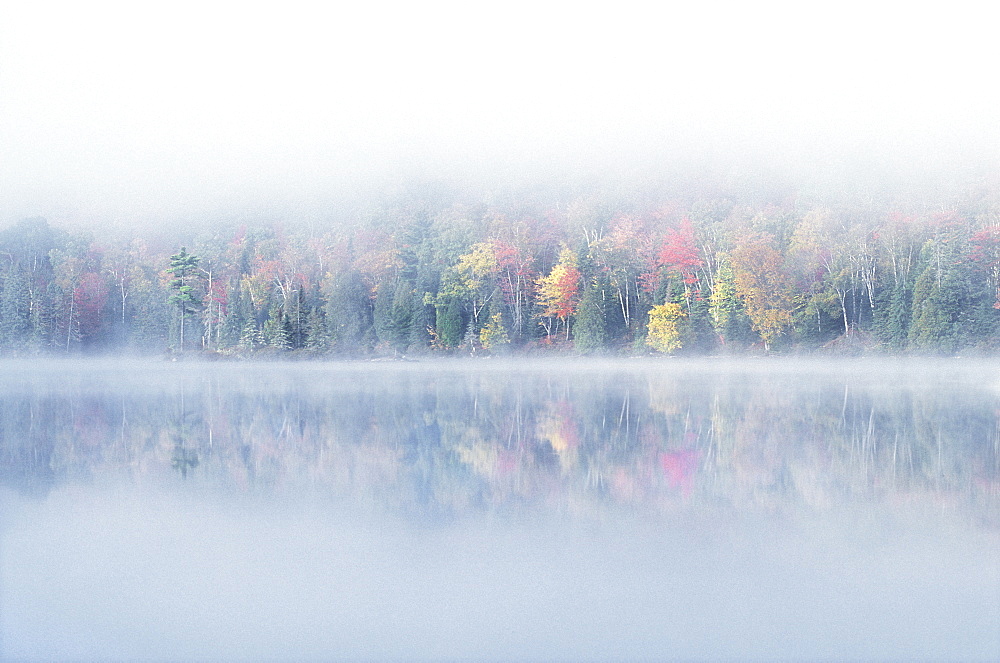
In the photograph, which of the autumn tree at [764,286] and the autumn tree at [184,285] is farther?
the autumn tree at [184,285]

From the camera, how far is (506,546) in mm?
4543

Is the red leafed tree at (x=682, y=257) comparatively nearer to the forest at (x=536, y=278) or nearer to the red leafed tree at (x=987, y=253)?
the forest at (x=536, y=278)

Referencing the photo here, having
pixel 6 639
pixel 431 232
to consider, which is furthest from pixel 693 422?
pixel 431 232

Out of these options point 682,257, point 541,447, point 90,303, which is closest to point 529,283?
point 682,257

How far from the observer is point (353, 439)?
959 centimetres

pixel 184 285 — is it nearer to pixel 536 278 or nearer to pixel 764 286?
pixel 536 278

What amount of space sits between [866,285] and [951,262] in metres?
4.68

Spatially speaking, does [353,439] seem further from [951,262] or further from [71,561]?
[951,262]

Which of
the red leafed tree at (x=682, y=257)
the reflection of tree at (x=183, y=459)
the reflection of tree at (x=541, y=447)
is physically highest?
the red leafed tree at (x=682, y=257)

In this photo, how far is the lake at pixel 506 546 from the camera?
337cm

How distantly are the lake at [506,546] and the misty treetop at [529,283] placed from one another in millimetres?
38617

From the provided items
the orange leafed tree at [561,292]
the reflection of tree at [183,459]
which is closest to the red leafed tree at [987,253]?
the orange leafed tree at [561,292]

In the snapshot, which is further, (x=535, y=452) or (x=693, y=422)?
(x=693, y=422)

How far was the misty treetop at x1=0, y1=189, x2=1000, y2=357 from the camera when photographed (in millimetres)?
46000
